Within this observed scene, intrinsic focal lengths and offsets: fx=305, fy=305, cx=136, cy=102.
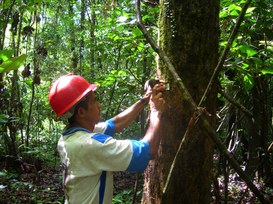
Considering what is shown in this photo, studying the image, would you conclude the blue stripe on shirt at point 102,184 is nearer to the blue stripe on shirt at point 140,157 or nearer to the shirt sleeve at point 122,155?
the shirt sleeve at point 122,155

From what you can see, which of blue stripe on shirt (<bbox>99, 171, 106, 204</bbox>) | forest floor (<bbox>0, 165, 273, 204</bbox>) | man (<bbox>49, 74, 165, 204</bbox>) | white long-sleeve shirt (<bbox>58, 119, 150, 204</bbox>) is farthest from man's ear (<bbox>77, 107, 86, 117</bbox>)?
forest floor (<bbox>0, 165, 273, 204</bbox>)

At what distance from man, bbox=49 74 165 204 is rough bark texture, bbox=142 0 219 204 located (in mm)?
101

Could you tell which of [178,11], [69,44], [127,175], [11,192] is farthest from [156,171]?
[69,44]

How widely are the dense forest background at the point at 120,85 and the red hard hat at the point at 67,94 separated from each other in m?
0.39

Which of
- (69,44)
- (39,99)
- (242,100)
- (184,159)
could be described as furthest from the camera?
(69,44)

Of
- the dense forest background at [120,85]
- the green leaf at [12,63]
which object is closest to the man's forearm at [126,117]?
the dense forest background at [120,85]

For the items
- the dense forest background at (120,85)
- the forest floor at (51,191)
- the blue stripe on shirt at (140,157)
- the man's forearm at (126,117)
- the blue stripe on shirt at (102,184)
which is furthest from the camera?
the forest floor at (51,191)

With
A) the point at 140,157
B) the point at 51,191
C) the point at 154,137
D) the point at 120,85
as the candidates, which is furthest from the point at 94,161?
the point at 51,191

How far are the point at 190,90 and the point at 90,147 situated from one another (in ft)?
2.25

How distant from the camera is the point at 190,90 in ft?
5.89

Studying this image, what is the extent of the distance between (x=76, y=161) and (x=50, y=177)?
17.1ft

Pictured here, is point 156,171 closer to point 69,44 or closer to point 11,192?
point 11,192

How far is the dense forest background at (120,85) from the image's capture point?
9.10 feet

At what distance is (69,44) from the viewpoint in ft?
32.3
